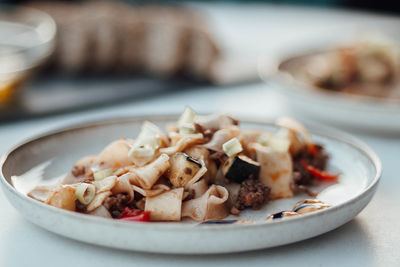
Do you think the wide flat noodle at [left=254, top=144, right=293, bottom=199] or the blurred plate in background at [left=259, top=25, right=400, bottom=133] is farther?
the blurred plate in background at [left=259, top=25, right=400, bottom=133]

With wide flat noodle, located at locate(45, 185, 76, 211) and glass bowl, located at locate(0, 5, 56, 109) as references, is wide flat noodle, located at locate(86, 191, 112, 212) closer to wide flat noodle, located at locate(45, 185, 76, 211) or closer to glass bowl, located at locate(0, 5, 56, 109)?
wide flat noodle, located at locate(45, 185, 76, 211)

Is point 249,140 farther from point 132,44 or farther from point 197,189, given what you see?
point 132,44

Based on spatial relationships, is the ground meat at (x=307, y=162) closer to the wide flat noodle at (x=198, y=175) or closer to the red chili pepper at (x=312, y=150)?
the red chili pepper at (x=312, y=150)

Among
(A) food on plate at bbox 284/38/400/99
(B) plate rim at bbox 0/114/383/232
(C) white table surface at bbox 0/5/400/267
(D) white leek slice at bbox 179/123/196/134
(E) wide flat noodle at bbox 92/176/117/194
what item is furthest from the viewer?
(A) food on plate at bbox 284/38/400/99

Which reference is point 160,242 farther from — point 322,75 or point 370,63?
point 370,63

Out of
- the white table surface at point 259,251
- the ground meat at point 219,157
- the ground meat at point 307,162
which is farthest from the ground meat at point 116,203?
the ground meat at point 307,162

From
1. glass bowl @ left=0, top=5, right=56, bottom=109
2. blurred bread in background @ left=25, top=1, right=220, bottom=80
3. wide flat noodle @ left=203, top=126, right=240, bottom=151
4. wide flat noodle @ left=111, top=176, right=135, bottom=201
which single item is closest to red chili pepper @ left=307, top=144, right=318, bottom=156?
wide flat noodle @ left=203, top=126, right=240, bottom=151

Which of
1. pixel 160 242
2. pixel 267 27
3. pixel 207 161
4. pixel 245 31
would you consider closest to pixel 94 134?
pixel 207 161
